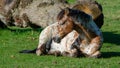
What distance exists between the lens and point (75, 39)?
11.5 meters

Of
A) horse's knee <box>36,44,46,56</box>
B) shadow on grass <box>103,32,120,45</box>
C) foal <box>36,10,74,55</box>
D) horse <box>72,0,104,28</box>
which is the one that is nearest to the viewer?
foal <box>36,10,74,55</box>

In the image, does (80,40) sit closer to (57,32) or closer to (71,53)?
(71,53)

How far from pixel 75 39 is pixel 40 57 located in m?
0.96

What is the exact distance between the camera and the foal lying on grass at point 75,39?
10.7 metres

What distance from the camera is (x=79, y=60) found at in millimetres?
10797

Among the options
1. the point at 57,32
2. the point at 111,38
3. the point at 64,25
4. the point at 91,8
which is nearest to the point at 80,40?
the point at 57,32

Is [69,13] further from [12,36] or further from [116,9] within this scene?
[116,9]

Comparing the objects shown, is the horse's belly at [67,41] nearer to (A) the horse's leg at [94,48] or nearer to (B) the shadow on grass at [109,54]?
(A) the horse's leg at [94,48]

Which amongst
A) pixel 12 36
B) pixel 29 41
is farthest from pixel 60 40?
pixel 12 36

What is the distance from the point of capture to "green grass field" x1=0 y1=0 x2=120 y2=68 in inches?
403

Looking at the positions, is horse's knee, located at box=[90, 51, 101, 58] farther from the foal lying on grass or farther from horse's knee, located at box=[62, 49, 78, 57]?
horse's knee, located at box=[62, 49, 78, 57]

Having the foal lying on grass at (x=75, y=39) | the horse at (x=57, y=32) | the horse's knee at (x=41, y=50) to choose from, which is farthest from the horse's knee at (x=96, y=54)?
the horse's knee at (x=41, y=50)

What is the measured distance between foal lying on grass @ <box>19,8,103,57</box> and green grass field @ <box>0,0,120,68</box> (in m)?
0.25

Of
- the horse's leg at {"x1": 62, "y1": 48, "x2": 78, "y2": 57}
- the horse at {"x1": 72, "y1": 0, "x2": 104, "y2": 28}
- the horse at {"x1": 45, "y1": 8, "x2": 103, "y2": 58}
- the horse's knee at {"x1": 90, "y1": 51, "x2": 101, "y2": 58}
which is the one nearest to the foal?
the horse at {"x1": 45, "y1": 8, "x2": 103, "y2": 58}
